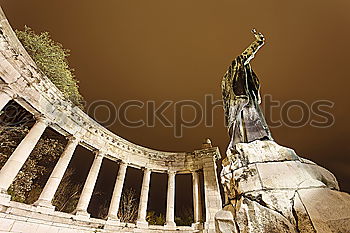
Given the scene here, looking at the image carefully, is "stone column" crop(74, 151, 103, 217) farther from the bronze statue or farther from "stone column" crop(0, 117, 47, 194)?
the bronze statue

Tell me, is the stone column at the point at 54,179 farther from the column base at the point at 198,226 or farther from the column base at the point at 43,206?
the column base at the point at 198,226

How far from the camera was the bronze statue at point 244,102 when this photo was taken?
758 cm

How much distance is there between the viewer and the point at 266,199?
16.6 feet

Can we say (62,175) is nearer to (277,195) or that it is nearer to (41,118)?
(41,118)

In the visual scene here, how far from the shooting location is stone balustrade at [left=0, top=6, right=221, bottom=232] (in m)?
15.6

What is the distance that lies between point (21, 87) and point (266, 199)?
21.7 meters

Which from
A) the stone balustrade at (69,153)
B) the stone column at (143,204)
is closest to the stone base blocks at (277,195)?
the stone balustrade at (69,153)

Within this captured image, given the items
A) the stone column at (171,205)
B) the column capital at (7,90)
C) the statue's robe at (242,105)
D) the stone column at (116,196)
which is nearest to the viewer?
the statue's robe at (242,105)

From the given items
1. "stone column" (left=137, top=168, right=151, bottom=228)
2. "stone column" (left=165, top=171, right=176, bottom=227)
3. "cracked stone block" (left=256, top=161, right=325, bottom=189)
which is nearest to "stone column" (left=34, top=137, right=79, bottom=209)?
"stone column" (left=137, top=168, right=151, bottom=228)

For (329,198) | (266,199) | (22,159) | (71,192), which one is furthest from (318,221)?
(71,192)

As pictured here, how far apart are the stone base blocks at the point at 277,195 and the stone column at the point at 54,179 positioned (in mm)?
18412

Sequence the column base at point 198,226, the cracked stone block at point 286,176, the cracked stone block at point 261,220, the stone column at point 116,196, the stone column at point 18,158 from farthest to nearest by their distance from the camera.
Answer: the column base at point 198,226 < the stone column at point 116,196 < the stone column at point 18,158 < the cracked stone block at point 286,176 < the cracked stone block at point 261,220

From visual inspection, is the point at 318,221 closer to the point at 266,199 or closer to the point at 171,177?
the point at 266,199

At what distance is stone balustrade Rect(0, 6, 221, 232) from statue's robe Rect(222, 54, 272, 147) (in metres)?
17.5
